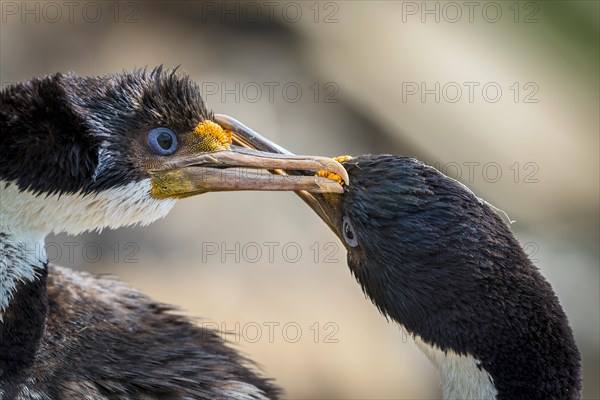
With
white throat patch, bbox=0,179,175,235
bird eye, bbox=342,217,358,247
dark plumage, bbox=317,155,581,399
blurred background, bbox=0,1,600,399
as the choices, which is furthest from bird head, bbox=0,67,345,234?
blurred background, bbox=0,1,600,399

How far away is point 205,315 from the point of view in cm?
843

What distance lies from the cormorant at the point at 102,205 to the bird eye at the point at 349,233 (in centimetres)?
19

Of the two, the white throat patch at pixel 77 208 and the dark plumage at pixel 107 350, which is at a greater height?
the white throat patch at pixel 77 208

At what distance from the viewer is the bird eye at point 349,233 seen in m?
4.62

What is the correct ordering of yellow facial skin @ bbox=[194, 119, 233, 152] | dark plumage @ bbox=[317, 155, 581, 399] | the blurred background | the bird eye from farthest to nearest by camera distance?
the blurred background < yellow facial skin @ bbox=[194, 119, 233, 152] < the bird eye < dark plumage @ bbox=[317, 155, 581, 399]

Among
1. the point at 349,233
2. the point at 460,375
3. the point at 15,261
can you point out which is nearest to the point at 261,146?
the point at 349,233

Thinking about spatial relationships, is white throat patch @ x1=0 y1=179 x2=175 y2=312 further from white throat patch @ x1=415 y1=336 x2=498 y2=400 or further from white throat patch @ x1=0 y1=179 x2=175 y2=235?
white throat patch @ x1=415 y1=336 x2=498 y2=400

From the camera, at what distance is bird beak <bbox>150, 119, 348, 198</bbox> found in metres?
4.68

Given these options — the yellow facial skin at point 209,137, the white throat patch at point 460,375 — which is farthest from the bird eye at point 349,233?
the yellow facial skin at point 209,137

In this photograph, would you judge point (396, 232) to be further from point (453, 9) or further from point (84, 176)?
point (453, 9)

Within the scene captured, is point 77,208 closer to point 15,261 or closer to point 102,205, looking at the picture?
point 102,205

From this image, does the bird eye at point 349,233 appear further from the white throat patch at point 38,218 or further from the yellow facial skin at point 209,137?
the white throat patch at point 38,218

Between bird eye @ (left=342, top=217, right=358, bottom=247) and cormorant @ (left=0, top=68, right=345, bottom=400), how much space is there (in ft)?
0.61

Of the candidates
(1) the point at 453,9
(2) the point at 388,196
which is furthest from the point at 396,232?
(1) the point at 453,9
